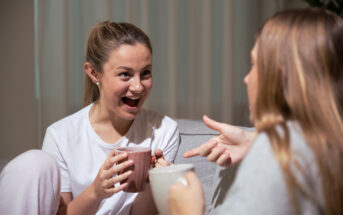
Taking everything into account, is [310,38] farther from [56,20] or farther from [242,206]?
[56,20]

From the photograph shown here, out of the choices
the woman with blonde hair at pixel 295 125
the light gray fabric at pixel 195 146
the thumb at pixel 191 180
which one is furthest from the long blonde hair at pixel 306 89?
the light gray fabric at pixel 195 146

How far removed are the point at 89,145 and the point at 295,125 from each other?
0.99 metres

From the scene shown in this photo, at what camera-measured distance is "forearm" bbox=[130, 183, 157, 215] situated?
4.90 feet

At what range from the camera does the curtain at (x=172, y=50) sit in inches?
113

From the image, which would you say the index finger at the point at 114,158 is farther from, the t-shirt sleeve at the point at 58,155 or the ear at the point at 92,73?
the ear at the point at 92,73

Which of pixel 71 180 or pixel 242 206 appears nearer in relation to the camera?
pixel 242 206

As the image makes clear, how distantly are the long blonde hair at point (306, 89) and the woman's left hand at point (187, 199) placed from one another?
0.65 feet

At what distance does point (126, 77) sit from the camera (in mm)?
1538

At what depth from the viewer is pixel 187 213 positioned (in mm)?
875

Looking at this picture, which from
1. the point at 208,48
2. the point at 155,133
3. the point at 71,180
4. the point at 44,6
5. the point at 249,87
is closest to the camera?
the point at 249,87

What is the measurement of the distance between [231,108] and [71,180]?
201 cm

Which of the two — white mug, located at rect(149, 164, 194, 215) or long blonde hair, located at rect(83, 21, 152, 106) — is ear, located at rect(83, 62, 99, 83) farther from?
white mug, located at rect(149, 164, 194, 215)

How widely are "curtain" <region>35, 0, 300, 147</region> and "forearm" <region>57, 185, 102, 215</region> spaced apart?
1.51 meters

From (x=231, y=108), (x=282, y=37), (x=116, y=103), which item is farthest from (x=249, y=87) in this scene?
(x=231, y=108)
